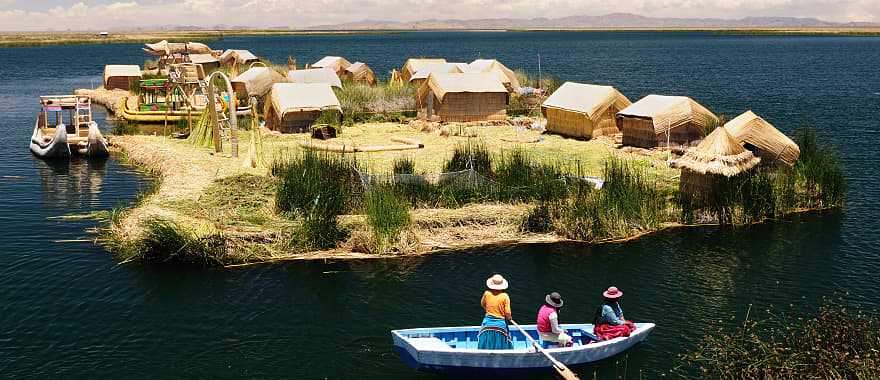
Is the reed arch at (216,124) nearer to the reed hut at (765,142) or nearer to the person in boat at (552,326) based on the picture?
the reed hut at (765,142)

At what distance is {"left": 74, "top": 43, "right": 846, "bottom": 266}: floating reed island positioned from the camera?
17.2 m

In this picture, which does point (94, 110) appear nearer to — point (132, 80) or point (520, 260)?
point (132, 80)

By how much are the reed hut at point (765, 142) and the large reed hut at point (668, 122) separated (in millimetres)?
4271

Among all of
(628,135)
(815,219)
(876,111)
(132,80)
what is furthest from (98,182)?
(876,111)

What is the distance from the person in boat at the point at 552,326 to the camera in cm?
1173

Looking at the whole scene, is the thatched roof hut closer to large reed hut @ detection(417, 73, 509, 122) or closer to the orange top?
large reed hut @ detection(417, 73, 509, 122)

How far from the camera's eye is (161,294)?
1502 centimetres

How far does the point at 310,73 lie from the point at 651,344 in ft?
101

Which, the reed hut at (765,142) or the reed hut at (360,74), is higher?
the reed hut at (360,74)

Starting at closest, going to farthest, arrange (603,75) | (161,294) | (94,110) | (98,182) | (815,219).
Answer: (161,294), (815,219), (98,182), (94,110), (603,75)

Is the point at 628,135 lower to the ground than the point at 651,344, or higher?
higher

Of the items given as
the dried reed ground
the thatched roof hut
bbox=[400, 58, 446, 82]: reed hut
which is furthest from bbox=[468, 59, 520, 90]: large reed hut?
the dried reed ground

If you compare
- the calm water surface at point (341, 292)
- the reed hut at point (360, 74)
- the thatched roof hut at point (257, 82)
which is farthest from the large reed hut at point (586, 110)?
the reed hut at point (360, 74)

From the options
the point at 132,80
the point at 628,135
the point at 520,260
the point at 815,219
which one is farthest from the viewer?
the point at 132,80
